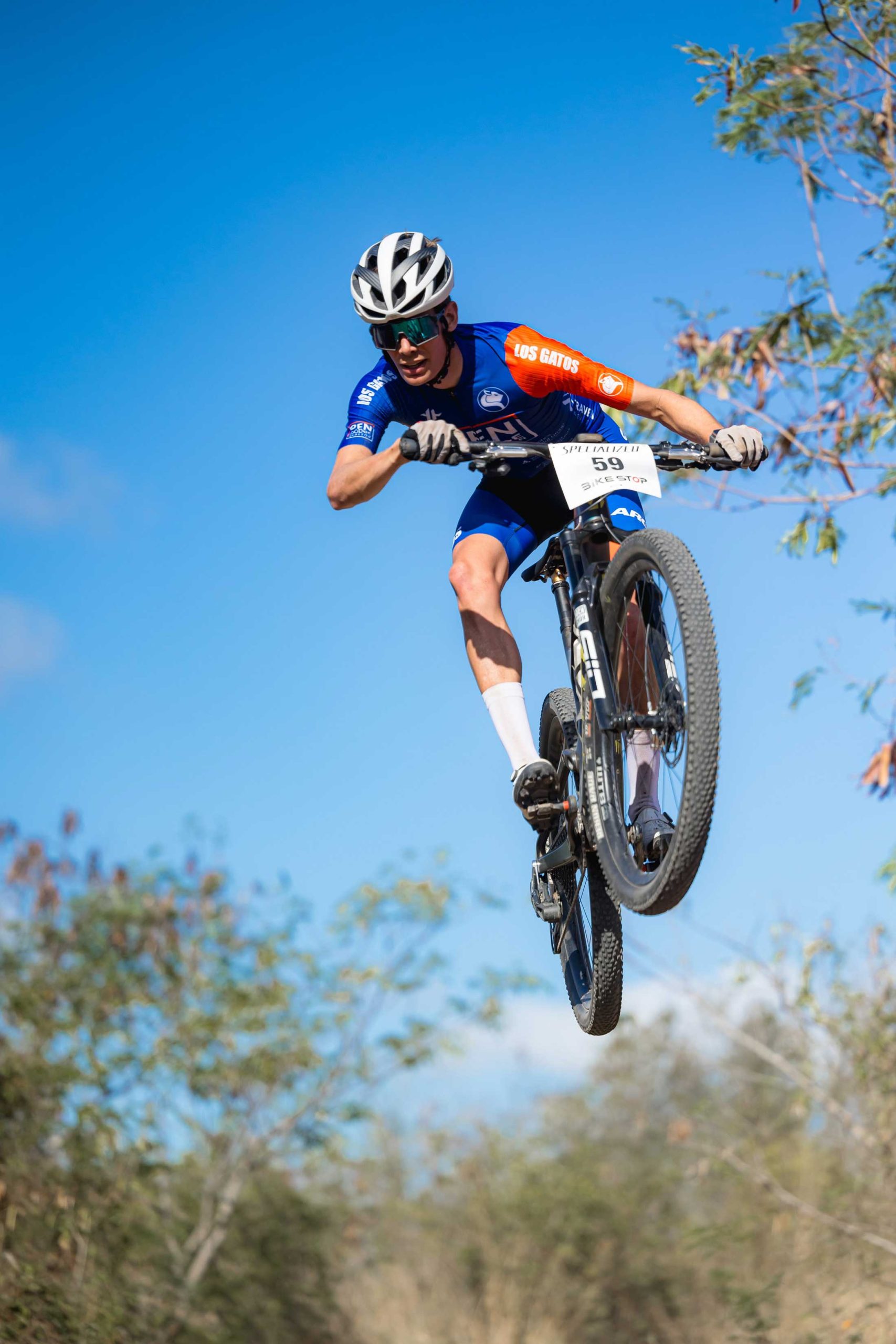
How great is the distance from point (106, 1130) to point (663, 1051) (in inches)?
981

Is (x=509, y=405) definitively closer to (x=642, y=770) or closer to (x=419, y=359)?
(x=419, y=359)

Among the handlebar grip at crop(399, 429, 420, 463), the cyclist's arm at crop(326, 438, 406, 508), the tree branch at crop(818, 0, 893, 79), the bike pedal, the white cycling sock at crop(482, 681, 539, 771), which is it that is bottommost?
the bike pedal

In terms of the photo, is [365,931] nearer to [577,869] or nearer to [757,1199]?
[757,1199]

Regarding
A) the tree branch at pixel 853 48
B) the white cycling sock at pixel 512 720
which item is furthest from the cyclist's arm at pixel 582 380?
the tree branch at pixel 853 48

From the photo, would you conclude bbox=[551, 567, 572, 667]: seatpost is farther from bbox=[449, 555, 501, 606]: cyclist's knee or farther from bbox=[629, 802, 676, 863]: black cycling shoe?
bbox=[629, 802, 676, 863]: black cycling shoe

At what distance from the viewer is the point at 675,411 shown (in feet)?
16.7

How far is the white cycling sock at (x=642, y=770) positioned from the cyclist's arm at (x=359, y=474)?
4.21 ft

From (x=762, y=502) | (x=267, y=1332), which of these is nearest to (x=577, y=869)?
(x=762, y=502)

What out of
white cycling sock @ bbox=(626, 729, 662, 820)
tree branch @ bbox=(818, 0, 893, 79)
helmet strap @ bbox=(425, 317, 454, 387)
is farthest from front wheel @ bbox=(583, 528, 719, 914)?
tree branch @ bbox=(818, 0, 893, 79)

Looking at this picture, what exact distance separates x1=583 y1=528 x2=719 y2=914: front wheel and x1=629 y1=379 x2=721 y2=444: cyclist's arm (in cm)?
84

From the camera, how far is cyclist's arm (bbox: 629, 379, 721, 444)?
500cm

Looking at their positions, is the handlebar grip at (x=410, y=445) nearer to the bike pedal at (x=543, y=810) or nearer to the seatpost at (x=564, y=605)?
the seatpost at (x=564, y=605)

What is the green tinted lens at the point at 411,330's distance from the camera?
4.95 meters

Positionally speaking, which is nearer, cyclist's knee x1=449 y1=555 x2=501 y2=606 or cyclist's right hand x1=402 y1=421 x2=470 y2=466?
cyclist's right hand x1=402 y1=421 x2=470 y2=466
